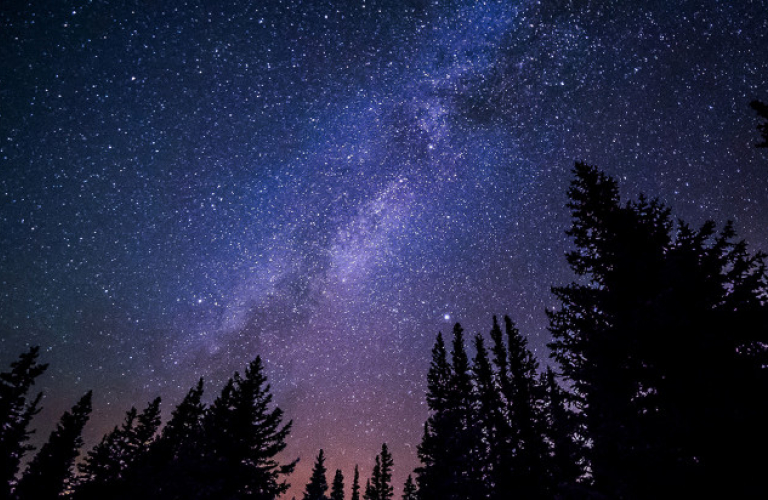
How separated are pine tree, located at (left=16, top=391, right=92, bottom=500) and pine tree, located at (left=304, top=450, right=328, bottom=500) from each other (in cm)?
2802

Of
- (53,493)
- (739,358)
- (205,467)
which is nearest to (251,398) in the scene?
(205,467)

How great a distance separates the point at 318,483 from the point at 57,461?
31.3 meters

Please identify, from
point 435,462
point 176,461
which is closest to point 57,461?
point 176,461

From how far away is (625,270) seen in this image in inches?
329

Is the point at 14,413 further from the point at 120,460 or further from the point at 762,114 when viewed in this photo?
the point at 762,114

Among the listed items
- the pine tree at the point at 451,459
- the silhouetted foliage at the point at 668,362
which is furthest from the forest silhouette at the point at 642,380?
the pine tree at the point at 451,459

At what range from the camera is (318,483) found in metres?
48.7

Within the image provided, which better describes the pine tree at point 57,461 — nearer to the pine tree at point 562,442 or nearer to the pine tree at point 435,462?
the pine tree at point 435,462

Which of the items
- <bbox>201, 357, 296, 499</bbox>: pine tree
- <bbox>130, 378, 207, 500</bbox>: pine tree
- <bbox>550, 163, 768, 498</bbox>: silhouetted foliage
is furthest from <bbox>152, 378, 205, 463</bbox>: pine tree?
<bbox>550, 163, 768, 498</bbox>: silhouetted foliage

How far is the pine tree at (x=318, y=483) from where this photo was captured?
152 feet

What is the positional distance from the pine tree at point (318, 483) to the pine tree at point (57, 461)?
28.0 m

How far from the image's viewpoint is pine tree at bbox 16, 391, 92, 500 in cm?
2745

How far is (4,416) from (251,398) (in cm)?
1891

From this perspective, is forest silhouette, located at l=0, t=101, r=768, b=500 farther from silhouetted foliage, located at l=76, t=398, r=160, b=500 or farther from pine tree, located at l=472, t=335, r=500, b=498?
silhouetted foliage, located at l=76, t=398, r=160, b=500
